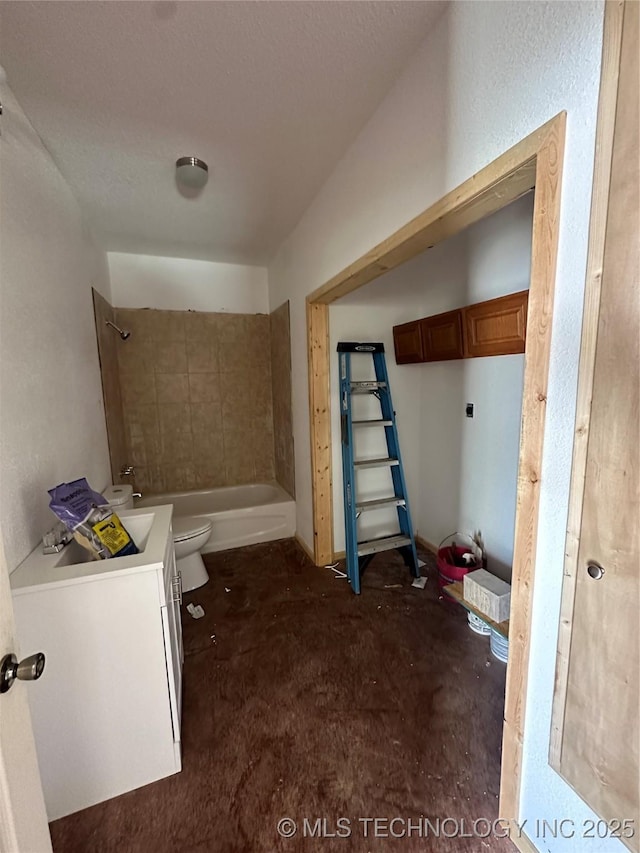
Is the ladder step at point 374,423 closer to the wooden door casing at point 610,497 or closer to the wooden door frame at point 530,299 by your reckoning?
the wooden door frame at point 530,299

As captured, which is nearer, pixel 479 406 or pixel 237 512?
pixel 479 406

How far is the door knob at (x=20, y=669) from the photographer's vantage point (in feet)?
2.02

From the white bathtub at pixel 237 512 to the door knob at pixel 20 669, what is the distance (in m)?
2.25

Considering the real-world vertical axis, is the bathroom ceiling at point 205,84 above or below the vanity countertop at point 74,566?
above

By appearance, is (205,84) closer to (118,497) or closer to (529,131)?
(529,131)

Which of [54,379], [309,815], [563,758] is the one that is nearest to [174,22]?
[54,379]

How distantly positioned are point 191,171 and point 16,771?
2265 mm

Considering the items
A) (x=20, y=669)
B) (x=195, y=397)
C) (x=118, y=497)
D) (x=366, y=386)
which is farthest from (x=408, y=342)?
(x=20, y=669)

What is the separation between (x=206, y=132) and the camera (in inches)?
63.2

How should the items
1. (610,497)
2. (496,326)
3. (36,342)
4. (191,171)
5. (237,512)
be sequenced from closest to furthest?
(610,497) → (36,342) → (191,171) → (496,326) → (237,512)

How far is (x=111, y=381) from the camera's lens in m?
2.76
